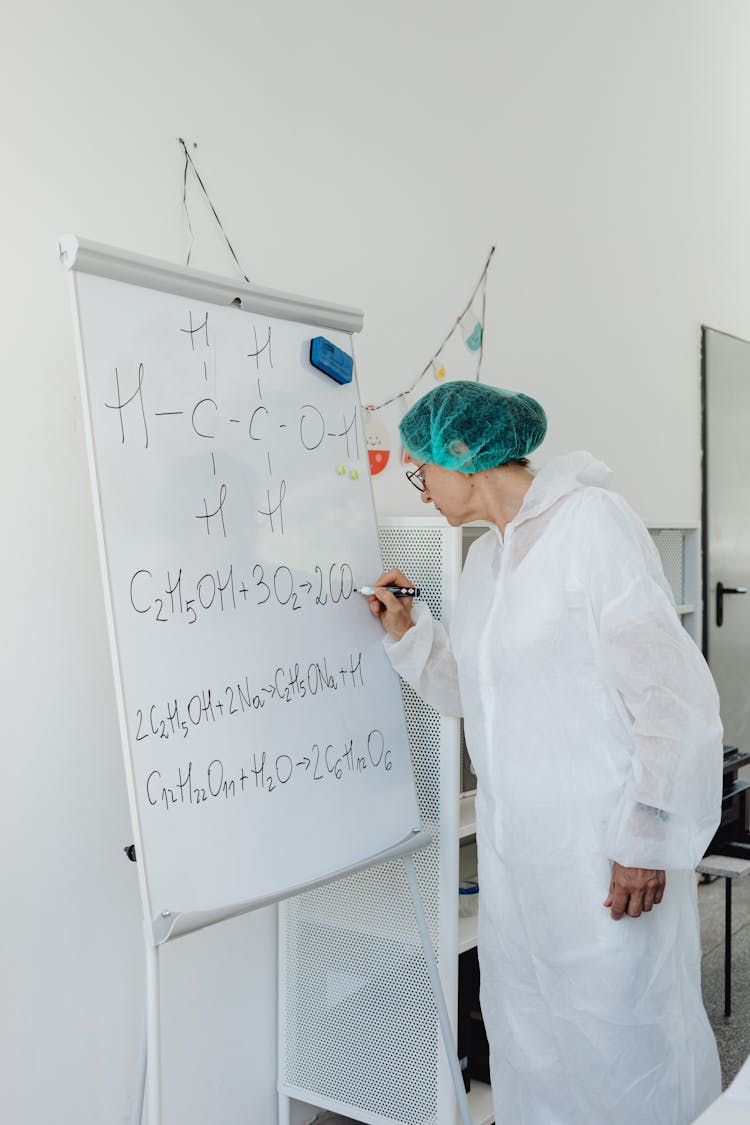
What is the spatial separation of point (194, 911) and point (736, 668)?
3314 millimetres

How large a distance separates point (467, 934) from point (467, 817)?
0.26 metres

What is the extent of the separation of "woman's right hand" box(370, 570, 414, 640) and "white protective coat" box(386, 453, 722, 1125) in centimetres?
19

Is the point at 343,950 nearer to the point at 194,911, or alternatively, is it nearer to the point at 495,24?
the point at 194,911

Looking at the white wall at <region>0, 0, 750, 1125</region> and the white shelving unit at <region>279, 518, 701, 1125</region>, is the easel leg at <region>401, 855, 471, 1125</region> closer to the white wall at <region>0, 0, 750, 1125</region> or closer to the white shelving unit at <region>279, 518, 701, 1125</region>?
the white shelving unit at <region>279, 518, 701, 1125</region>

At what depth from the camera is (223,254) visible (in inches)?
87.7

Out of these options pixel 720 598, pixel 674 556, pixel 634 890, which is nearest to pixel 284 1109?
pixel 634 890

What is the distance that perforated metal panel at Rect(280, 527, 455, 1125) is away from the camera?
2.15 meters

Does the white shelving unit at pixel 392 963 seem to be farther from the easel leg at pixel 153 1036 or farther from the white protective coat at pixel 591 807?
the easel leg at pixel 153 1036

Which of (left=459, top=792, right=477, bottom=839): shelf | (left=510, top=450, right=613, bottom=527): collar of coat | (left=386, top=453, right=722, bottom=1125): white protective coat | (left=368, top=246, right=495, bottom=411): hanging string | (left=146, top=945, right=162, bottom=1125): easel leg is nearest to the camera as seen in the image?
(left=146, top=945, right=162, bottom=1125): easel leg

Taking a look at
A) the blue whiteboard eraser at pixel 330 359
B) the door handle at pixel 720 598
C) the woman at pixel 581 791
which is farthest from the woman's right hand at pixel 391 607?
the door handle at pixel 720 598

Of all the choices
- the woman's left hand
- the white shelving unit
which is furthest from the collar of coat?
Result: the woman's left hand

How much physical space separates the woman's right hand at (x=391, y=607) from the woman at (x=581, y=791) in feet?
0.51

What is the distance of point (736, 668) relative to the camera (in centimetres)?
441

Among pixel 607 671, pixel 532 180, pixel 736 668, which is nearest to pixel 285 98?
pixel 532 180
